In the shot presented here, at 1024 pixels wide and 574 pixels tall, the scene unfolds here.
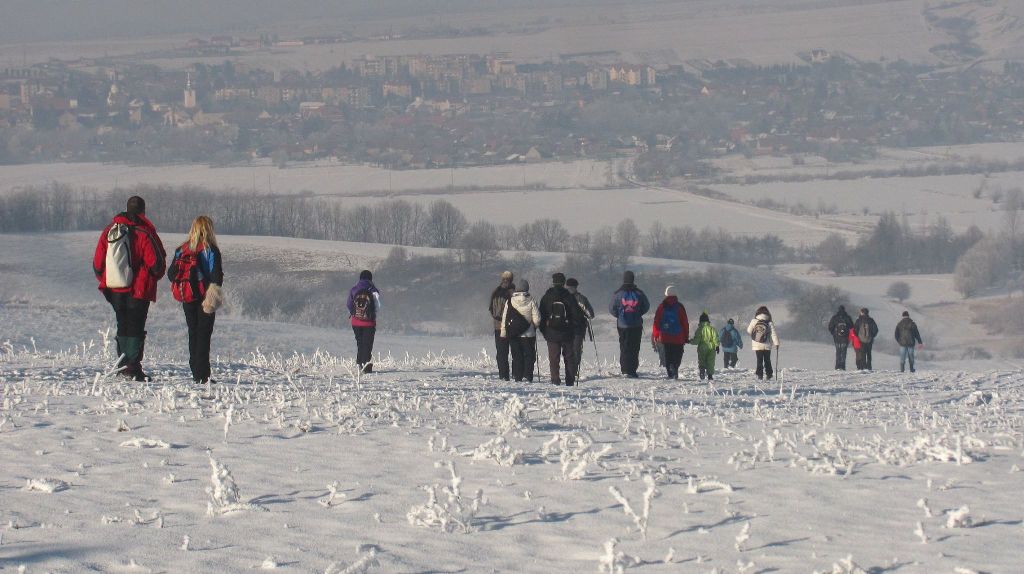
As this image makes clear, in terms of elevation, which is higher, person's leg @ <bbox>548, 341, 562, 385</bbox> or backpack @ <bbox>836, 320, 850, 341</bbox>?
backpack @ <bbox>836, 320, 850, 341</bbox>

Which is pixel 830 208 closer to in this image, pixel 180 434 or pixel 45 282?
pixel 45 282

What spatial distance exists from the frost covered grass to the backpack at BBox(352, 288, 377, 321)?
14.7ft

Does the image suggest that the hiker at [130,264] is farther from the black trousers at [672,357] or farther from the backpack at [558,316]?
the black trousers at [672,357]

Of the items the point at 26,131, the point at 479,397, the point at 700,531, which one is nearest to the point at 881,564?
the point at 700,531

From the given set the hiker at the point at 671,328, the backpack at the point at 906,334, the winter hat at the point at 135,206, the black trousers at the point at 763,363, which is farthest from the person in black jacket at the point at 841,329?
the winter hat at the point at 135,206

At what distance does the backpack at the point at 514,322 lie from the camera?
16.5 m

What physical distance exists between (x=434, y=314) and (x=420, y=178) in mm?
88107

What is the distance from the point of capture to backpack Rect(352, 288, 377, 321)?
1722cm

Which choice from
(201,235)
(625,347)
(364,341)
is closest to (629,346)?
(625,347)

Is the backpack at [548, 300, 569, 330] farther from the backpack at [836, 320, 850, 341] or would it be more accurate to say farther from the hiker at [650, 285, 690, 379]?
the backpack at [836, 320, 850, 341]

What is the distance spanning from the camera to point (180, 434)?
9.54 m

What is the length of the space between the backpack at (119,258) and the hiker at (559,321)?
5.73 meters

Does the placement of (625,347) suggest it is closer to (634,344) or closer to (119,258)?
(634,344)

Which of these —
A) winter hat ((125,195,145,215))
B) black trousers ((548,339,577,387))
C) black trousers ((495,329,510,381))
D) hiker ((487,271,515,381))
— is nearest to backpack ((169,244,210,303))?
winter hat ((125,195,145,215))
